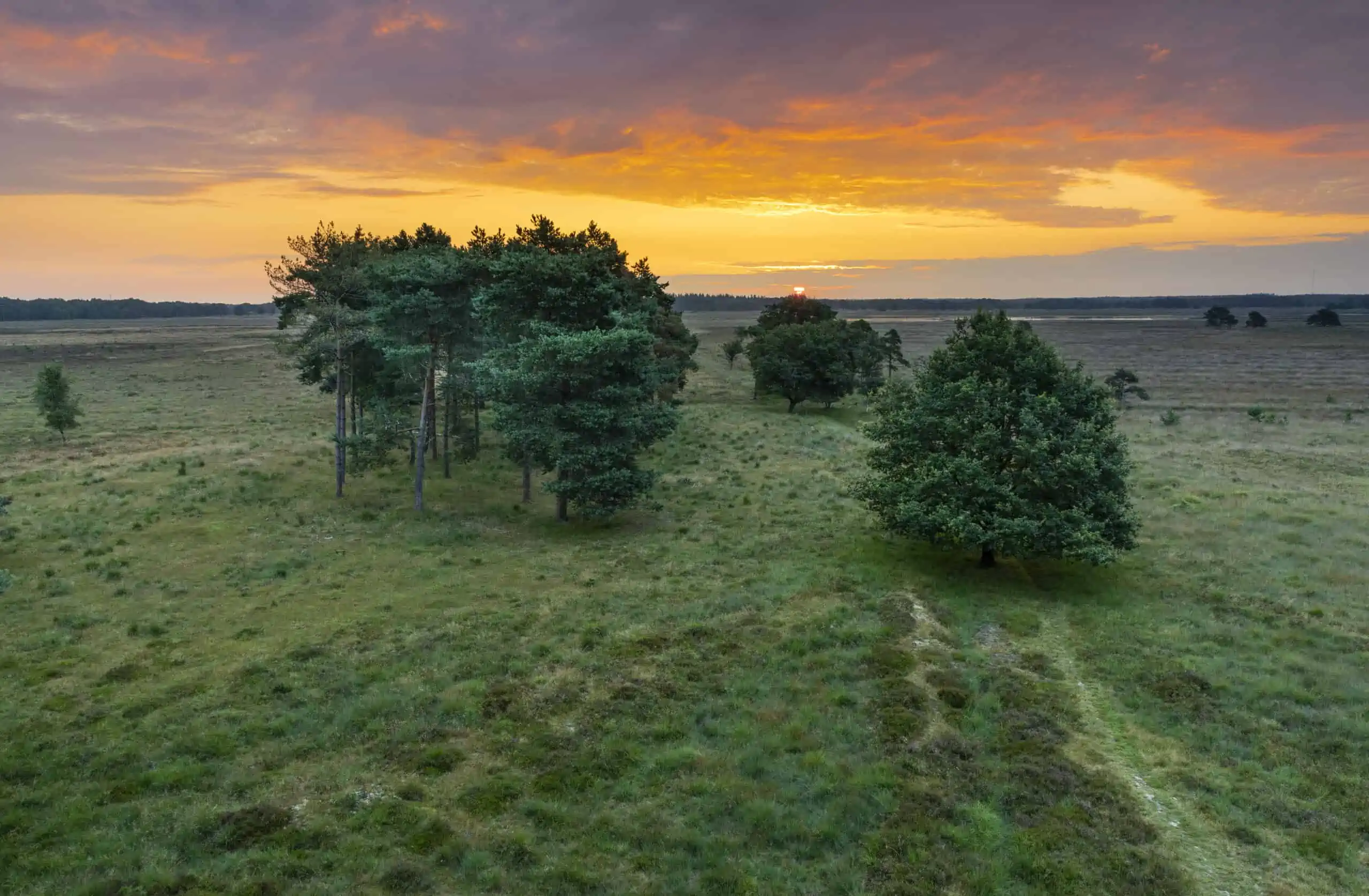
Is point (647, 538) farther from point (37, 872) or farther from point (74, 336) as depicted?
point (74, 336)

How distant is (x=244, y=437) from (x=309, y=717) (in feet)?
167

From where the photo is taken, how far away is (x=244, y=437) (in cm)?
6181

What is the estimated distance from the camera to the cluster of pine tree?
1389 inches

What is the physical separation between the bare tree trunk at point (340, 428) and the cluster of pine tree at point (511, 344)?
Answer: 0.10 metres

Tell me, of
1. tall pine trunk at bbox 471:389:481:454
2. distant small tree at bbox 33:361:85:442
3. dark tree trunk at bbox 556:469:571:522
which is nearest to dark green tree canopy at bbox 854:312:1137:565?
dark tree trunk at bbox 556:469:571:522

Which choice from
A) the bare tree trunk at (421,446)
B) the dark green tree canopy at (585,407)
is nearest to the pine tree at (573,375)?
the dark green tree canopy at (585,407)

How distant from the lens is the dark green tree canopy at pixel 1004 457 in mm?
27359

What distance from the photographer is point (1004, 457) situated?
1149 inches

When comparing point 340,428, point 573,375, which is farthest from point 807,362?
point 340,428

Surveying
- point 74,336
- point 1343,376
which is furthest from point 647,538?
point 74,336

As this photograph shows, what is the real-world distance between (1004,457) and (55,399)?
6703cm

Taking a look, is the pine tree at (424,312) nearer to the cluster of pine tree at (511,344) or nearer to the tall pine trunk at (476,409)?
the cluster of pine tree at (511,344)

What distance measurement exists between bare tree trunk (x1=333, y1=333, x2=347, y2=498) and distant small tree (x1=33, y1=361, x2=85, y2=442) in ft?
102

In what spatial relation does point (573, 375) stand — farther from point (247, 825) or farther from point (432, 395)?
point (247, 825)
